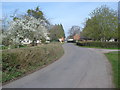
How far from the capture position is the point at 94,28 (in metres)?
33.1

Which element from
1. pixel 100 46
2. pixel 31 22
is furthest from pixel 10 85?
pixel 100 46

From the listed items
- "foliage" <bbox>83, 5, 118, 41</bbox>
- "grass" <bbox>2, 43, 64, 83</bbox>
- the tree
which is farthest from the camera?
the tree

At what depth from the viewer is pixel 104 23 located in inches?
1255

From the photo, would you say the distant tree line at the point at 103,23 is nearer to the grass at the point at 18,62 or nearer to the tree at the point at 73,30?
the grass at the point at 18,62

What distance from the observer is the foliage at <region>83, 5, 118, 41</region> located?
104 ft

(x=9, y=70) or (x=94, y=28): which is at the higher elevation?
(x=94, y=28)

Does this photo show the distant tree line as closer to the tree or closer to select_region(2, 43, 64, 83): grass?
select_region(2, 43, 64, 83): grass

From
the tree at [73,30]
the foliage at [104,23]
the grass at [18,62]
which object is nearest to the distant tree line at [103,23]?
the foliage at [104,23]

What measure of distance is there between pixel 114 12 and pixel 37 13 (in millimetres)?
17901

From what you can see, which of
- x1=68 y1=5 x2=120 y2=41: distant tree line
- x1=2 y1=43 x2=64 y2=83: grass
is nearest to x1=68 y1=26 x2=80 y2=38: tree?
x1=68 y1=5 x2=120 y2=41: distant tree line

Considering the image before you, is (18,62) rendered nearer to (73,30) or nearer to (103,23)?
(103,23)

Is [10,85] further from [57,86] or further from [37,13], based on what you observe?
[37,13]

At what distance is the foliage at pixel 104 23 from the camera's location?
31547 mm

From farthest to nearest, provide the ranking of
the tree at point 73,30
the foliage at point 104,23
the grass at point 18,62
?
the tree at point 73,30 < the foliage at point 104,23 < the grass at point 18,62
